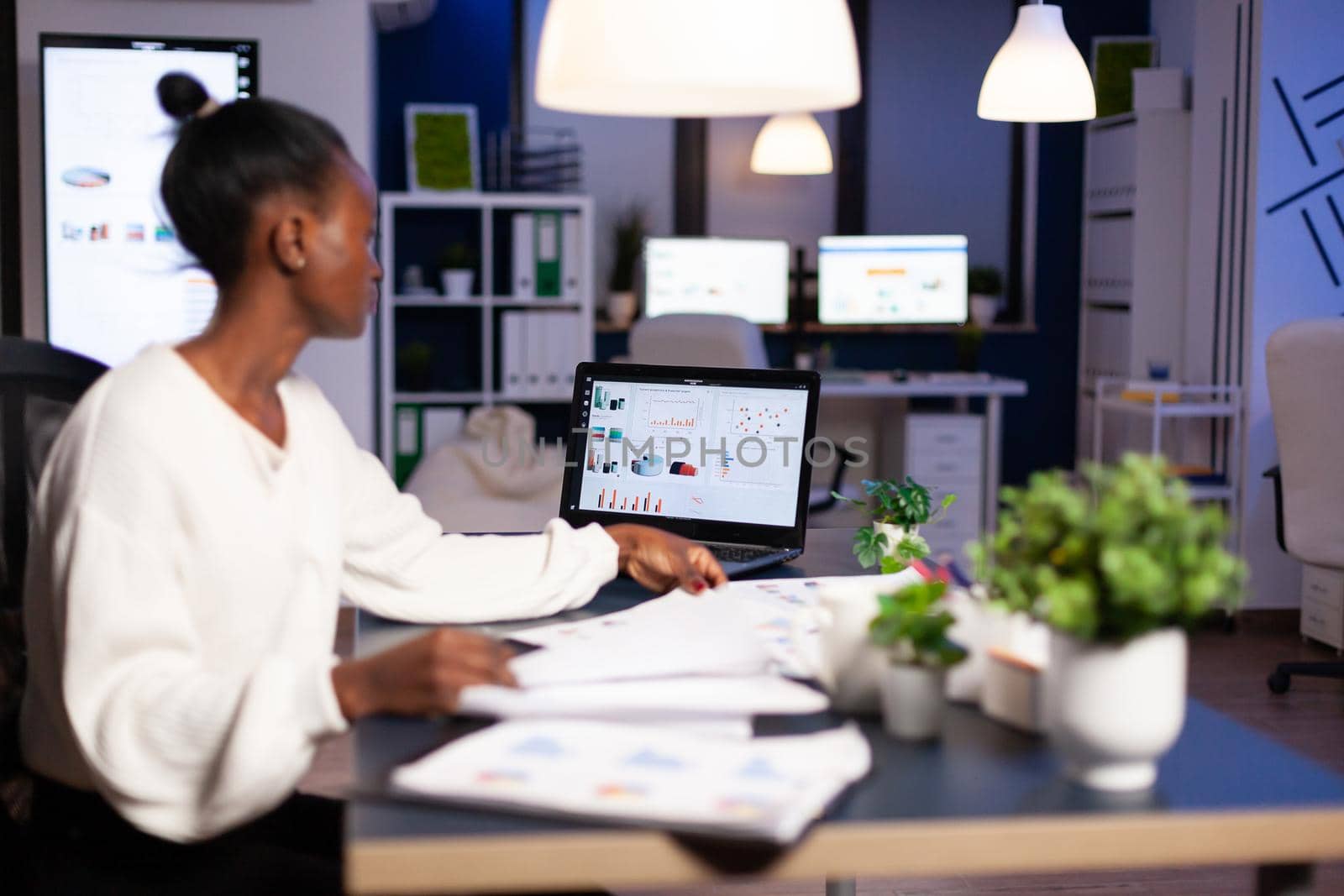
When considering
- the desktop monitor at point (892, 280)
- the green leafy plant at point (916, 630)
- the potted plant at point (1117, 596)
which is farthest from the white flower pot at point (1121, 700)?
the desktop monitor at point (892, 280)

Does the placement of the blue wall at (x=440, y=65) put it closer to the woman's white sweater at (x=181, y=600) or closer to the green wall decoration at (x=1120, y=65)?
the green wall decoration at (x=1120, y=65)

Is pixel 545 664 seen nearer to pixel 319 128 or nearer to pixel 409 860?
pixel 409 860

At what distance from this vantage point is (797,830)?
3.32 ft

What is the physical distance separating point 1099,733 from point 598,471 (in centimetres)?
127

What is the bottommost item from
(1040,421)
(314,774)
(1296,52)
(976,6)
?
(314,774)

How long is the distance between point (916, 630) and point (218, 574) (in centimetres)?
66

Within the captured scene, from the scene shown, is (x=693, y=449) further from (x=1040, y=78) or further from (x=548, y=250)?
(x=548, y=250)

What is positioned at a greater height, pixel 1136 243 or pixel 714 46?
pixel 1136 243

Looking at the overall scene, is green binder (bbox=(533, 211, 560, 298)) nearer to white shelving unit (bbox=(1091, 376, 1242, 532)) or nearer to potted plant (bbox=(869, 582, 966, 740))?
white shelving unit (bbox=(1091, 376, 1242, 532))

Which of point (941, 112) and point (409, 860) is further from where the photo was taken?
point (941, 112)

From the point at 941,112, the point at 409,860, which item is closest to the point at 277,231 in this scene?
the point at 409,860

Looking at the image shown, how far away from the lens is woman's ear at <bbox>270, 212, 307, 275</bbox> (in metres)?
1.42

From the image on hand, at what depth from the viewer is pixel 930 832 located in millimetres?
1045

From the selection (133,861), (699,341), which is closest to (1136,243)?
(699,341)
